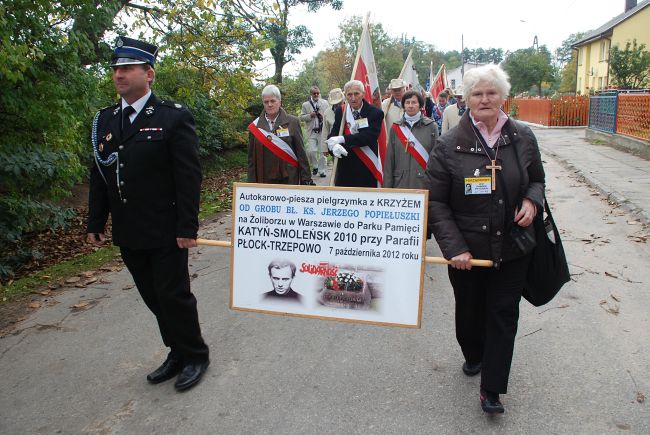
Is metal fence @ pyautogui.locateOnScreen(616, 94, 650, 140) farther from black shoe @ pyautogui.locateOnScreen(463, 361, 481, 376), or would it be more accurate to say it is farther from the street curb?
black shoe @ pyautogui.locateOnScreen(463, 361, 481, 376)

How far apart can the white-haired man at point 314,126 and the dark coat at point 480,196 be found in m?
10.4

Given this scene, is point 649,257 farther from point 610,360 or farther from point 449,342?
point 449,342

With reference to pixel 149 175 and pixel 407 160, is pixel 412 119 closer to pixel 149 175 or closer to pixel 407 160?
pixel 407 160

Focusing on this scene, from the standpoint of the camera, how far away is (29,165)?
235 inches

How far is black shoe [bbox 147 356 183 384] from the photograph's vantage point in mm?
3813

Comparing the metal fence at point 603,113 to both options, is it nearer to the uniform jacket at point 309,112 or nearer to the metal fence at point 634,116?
the metal fence at point 634,116

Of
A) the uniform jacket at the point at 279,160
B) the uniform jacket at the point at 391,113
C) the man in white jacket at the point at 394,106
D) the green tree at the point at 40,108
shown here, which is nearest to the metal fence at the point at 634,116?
the man in white jacket at the point at 394,106

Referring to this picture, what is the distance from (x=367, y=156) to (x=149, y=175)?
353 centimetres

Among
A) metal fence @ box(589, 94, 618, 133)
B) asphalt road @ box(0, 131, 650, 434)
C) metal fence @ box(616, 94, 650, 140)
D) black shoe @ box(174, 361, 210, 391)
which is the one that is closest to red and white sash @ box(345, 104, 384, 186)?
asphalt road @ box(0, 131, 650, 434)

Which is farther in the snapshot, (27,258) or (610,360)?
(27,258)

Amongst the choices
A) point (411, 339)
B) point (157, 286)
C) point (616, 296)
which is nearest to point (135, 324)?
point (157, 286)

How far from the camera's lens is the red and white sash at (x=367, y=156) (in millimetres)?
6586

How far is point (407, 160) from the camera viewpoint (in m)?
6.10

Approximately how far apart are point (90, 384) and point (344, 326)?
1.93 meters
